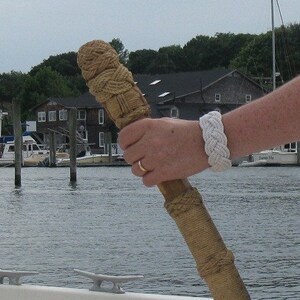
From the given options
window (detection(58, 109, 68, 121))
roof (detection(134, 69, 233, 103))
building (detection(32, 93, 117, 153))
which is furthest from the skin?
window (detection(58, 109, 68, 121))

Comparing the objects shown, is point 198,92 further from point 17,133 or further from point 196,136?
point 196,136

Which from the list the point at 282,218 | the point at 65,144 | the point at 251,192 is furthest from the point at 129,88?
the point at 65,144

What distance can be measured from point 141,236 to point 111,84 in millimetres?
21544

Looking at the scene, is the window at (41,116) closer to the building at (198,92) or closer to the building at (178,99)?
the building at (178,99)

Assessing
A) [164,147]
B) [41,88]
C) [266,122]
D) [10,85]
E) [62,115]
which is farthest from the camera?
[10,85]

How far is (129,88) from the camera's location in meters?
2.51

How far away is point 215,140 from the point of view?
89.6 inches

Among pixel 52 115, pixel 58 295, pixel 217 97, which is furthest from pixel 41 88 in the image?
pixel 58 295

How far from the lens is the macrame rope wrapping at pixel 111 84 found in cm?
249

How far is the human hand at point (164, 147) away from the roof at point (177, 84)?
82.3m

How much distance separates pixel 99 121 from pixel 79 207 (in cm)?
5705

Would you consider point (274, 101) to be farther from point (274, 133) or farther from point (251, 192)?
point (251, 192)

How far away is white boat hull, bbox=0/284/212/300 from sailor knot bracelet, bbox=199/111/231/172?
168cm

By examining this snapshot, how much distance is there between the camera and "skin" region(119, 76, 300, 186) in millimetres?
2156
